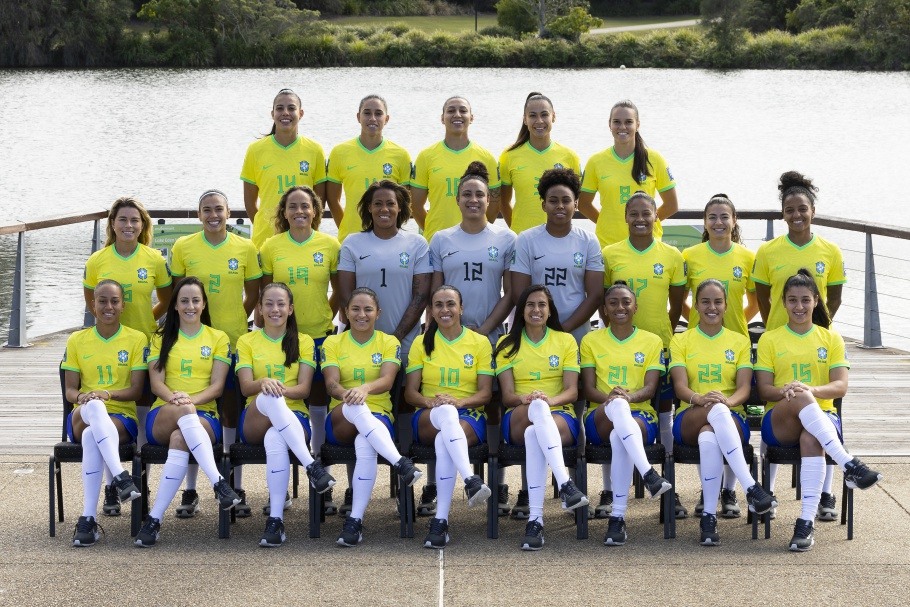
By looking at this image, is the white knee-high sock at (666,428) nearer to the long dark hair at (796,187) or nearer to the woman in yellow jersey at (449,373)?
the woman in yellow jersey at (449,373)

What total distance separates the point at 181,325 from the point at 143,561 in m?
1.07

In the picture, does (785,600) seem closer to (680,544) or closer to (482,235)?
(680,544)

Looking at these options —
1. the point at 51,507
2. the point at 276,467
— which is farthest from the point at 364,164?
the point at 51,507

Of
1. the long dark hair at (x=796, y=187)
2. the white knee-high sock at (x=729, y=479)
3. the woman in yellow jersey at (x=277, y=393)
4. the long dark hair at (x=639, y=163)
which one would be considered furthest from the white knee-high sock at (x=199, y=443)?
the long dark hair at (x=796, y=187)

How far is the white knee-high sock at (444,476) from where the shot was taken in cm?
505

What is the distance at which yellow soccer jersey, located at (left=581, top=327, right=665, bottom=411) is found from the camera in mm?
5301

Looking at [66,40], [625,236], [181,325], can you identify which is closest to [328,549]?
[181,325]

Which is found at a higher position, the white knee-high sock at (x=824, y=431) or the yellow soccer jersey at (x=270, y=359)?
the yellow soccer jersey at (x=270, y=359)

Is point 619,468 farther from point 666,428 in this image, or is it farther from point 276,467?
point 276,467

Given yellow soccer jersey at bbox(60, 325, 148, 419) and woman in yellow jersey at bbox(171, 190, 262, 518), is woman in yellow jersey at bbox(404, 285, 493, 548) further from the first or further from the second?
yellow soccer jersey at bbox(60, 325, 148, 419)

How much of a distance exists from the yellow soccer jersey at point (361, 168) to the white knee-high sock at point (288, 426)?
1410 millimetres

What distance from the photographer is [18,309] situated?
8281 millimetres

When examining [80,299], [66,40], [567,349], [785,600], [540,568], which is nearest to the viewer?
[785,600]

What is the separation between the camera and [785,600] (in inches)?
172
